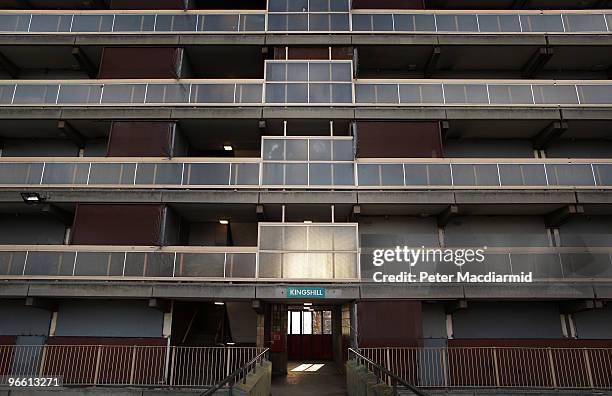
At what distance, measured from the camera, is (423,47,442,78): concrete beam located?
20344 mm

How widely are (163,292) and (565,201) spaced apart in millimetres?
16124

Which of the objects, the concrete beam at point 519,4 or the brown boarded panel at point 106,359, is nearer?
the brown boarded panel at point 106,359

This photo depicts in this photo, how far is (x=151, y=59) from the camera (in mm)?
20266

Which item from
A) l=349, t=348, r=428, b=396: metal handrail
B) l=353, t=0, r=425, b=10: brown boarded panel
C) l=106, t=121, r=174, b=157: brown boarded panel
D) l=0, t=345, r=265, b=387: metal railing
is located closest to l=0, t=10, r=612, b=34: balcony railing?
l=353, t=0, r=425, b=10: brown boarded panel

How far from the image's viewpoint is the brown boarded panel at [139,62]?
65.9ft

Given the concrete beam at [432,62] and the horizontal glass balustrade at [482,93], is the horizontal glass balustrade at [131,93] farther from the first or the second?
the concrete beam at [432,62]

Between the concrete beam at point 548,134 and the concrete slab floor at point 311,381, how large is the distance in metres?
13.7

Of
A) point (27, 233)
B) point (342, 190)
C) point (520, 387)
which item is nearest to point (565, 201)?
point (520, 387)

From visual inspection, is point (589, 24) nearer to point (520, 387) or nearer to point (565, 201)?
point (565, 201)

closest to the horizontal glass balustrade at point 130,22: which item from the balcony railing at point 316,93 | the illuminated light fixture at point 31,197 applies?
the balcony railing at point 316,93

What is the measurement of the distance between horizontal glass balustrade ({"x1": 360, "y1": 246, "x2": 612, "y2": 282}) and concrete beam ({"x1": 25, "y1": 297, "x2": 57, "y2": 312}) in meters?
12.1

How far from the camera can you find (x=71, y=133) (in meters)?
19.8

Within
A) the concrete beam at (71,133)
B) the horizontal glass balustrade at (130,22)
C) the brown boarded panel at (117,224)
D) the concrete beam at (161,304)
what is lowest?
the concrete beam at (161,304)

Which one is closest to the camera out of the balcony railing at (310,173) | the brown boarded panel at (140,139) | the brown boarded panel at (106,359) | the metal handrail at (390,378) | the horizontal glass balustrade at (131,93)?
the metal handrail at (390,378)
